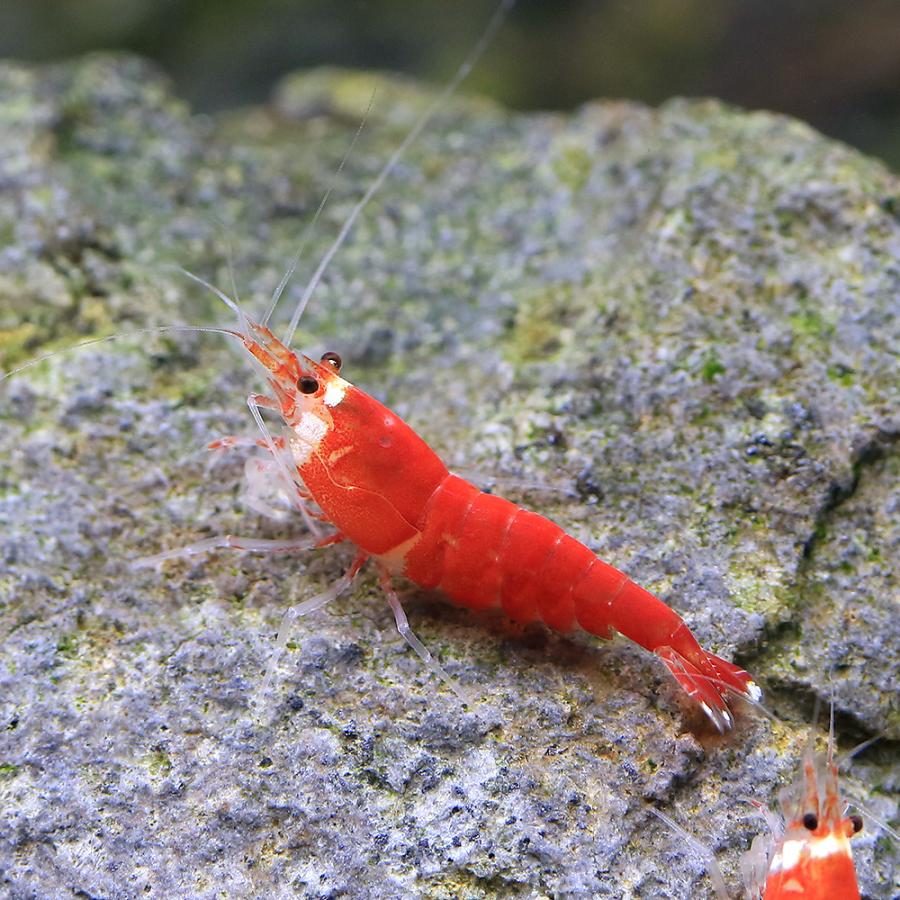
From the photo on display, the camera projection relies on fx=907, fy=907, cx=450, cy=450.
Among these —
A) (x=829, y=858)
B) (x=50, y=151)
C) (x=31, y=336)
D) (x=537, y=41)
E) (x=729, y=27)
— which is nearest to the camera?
(x=829, y=858)

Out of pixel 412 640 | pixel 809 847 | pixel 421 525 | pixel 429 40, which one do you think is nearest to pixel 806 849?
pixel 809 847

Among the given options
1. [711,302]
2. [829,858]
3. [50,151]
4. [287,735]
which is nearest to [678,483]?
[711,302]

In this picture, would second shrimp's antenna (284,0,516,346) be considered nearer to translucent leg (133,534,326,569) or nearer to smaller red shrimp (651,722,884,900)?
translucent leg (133,534,326,569)

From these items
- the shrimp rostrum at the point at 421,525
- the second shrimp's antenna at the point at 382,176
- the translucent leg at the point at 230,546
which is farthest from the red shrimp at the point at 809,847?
the second shrimp's antenna at the point at 382,176

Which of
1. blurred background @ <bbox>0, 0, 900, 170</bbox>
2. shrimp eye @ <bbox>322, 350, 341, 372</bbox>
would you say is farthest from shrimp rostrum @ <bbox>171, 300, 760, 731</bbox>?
blurred background @ <bbox>0, 0, 900, 170</bbox>

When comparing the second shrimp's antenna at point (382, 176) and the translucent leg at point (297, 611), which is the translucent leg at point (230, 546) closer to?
the translucent leg at point (297, 611)

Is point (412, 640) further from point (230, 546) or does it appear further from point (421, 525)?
point (230, 546)

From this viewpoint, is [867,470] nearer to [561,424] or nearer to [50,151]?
[561,424]
